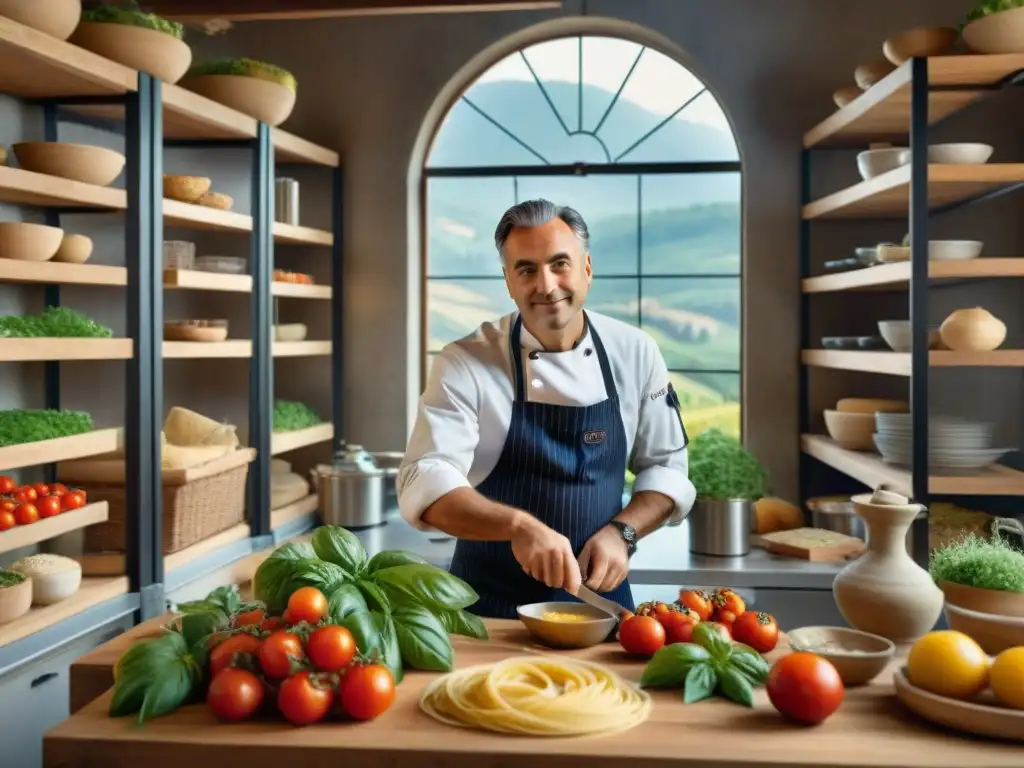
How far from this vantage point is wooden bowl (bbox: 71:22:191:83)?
11.5 feet

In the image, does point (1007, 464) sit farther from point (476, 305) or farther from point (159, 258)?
point (159, 258)

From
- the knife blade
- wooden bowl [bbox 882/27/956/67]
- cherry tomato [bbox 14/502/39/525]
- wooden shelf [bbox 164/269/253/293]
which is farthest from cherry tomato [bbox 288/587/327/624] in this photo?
wooden bowl [bbox 882/27/956/67]

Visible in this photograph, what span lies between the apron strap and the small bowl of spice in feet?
3.28

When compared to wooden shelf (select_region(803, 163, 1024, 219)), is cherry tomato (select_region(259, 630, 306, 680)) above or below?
below

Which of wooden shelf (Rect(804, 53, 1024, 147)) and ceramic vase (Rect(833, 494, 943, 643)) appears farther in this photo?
wooden shelf (Rect(804, 53, 1024, 147))

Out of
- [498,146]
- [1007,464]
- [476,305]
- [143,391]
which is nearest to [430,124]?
[498,146]

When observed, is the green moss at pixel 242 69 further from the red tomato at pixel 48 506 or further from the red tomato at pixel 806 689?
the red tomato at pixel 806 689

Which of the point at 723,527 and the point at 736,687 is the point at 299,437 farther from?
the point at 736,687

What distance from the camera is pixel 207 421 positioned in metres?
4.20

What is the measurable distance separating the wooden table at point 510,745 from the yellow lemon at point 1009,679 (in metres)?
0.07

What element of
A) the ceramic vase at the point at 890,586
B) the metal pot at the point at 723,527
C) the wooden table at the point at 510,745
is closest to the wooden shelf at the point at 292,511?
the metal pot at the point at 723,527

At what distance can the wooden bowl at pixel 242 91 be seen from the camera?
4.32 metres

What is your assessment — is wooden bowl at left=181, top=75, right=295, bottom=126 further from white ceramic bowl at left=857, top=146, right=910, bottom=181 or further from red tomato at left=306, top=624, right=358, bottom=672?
red tomato at left=306, top=624, right=358, bottom=672

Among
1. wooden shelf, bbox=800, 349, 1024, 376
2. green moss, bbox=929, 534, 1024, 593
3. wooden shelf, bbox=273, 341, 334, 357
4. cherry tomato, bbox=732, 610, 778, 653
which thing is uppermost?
wooden shelf, bbox=273, 341, 334, 357
